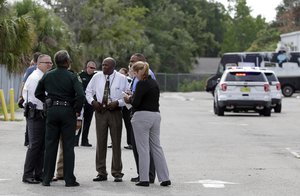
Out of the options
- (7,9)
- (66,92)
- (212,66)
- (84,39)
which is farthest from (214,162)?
(212,66)

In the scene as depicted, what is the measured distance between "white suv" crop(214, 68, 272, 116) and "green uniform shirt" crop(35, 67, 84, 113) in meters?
20.1

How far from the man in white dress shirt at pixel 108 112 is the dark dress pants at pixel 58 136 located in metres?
0.66

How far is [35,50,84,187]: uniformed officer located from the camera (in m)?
13.0

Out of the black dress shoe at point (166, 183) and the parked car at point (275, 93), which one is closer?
the black dress shoe at point (166, 183)

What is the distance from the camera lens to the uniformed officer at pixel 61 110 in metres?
13.0

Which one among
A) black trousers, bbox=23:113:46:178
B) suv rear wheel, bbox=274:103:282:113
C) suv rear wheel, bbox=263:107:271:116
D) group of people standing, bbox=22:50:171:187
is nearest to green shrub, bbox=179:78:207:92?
suv rear wheel, bbox=274:103:282:113

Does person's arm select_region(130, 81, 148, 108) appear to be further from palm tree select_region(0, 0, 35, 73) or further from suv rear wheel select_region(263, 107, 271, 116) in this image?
suv rear wheel select_region(263, 107, 271, 116)

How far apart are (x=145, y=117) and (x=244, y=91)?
65.6ft

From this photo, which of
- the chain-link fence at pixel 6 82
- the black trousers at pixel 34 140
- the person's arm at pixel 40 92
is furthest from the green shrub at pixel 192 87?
the person's arm at pixel 40 92

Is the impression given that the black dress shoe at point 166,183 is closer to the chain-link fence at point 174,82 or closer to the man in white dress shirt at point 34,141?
the man in white dress shirt at point 34,141

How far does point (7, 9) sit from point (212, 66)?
8224 cm

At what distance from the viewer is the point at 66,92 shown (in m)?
13.0

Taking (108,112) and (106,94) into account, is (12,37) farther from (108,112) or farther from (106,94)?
(108,112)

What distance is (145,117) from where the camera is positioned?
13.0 metres
